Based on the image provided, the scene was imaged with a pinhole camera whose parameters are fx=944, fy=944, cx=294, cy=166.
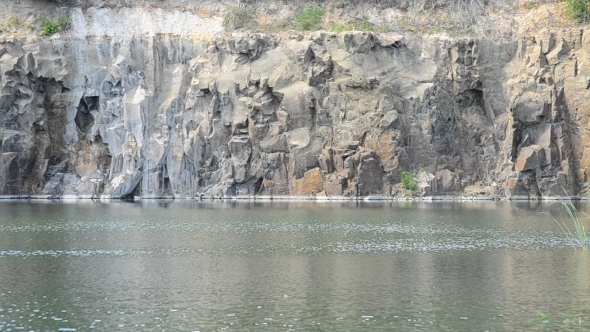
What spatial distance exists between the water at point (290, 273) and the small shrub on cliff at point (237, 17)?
99.8ft

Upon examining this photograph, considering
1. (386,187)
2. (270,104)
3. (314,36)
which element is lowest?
(386,187)

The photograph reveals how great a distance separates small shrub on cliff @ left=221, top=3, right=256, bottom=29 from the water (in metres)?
30.4

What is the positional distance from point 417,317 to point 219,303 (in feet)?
20.4

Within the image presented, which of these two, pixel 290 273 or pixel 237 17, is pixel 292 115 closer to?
pixel 237 17

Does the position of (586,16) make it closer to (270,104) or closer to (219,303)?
(270,104)

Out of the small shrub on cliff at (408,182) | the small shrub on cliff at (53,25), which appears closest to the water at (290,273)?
the small shrub on cliff at (408,182)

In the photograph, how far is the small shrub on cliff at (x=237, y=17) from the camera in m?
85.1

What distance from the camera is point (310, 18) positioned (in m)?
84.9

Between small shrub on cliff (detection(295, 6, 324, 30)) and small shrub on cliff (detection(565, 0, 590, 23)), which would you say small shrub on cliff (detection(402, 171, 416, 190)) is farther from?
small shrub on cliff (detection(565, 0, 590, 23))

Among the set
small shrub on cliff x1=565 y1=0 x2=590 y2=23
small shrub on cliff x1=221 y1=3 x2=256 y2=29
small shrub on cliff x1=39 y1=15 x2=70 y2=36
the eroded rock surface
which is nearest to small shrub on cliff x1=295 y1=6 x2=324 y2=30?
the eroded rock surface

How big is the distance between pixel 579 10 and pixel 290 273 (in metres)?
55.4

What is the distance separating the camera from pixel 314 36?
8069 centimetres

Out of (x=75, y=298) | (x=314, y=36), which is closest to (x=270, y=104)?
(x=314, y=36)

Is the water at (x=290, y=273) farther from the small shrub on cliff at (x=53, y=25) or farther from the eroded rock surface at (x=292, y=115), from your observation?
the small shrub on cliff at (x=53, y=25)
